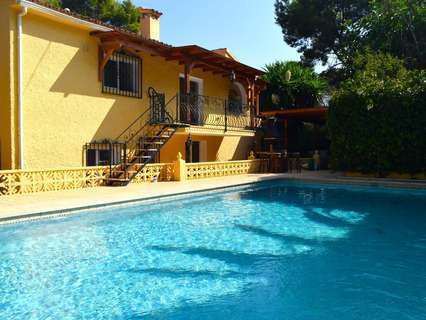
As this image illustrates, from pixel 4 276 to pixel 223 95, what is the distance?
1832 centimetres

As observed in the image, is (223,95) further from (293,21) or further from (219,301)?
(219,301)

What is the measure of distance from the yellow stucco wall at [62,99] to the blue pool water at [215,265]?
4.42 meters

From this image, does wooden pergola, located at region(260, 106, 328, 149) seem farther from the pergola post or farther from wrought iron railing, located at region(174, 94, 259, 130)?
the pergola post

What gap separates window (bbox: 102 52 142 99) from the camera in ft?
51.6

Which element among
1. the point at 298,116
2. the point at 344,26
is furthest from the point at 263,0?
the point at 344,26

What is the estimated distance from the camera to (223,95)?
23234 millimetres

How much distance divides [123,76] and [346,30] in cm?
2129

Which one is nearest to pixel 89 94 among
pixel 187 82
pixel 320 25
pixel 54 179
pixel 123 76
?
pixel 123 76

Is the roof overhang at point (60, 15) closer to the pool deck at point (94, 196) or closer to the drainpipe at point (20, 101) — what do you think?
the drainpipe at point (20, 101)

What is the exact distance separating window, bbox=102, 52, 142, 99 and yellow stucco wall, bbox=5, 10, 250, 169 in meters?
0.33

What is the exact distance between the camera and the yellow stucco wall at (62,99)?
42.7 feet

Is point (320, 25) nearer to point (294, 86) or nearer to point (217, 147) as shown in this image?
point (294, 86)

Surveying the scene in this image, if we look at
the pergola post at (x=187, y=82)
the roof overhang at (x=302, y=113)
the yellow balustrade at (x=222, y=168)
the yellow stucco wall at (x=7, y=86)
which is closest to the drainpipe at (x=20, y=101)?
the yellow stucco wall at (x=7, y=86)

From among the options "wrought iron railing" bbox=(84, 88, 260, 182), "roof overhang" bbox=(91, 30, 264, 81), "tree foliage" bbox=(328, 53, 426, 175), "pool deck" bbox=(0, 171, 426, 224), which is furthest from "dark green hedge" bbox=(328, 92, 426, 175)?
"roof overhang" bbox=(91, 30, 264, 81)
